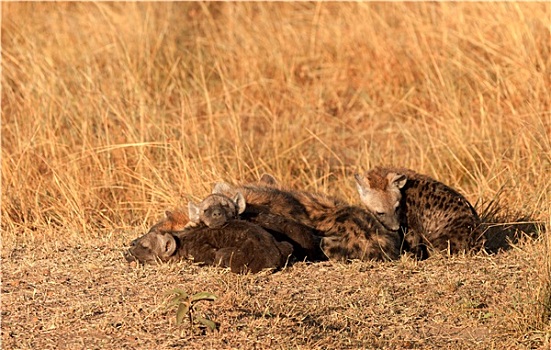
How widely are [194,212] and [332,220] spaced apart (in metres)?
0.87

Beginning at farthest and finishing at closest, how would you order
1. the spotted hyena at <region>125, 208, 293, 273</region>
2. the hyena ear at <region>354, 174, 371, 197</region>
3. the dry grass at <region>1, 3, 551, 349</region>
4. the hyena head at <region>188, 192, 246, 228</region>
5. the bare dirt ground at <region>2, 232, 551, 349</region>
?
1. the hyena ear at <region>354, 174, 371, 197</region>
2. the hyena head at <region>188, 192, 246, 228</region>
3. the spotted hyena at <region>125, 208, 293, 273</region>
4. the dry grass at <region>1, 3, 551, 349</region>
5. the bare dirt ground at <region>2, 232, 551, 349</region>

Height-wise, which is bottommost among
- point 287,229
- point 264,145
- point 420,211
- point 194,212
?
point 264,145

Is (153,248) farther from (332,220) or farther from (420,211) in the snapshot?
(420,211)

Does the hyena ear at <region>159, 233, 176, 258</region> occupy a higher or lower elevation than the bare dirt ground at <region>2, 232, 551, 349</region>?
higher

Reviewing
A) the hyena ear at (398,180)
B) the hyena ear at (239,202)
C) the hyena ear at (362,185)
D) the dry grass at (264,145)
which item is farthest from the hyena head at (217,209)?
the hyena ear at (398,180)

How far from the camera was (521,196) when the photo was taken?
25.2 feet

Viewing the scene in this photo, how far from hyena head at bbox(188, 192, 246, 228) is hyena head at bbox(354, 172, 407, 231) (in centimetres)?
93

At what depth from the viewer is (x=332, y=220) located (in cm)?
629

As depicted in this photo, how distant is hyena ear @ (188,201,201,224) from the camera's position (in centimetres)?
609

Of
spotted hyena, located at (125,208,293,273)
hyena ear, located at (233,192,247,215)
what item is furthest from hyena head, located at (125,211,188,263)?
hyena ear, located at (233,192,247,215)

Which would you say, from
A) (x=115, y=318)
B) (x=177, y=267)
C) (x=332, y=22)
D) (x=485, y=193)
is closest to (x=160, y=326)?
(x=115, y=318)

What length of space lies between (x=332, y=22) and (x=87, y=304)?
683 cm

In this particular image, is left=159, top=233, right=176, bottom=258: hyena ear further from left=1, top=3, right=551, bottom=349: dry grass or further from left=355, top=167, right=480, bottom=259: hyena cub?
left=355, top=167, right=480, bottom=259: hyena cub

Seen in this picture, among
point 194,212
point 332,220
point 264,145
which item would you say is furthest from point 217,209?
point 264,145
